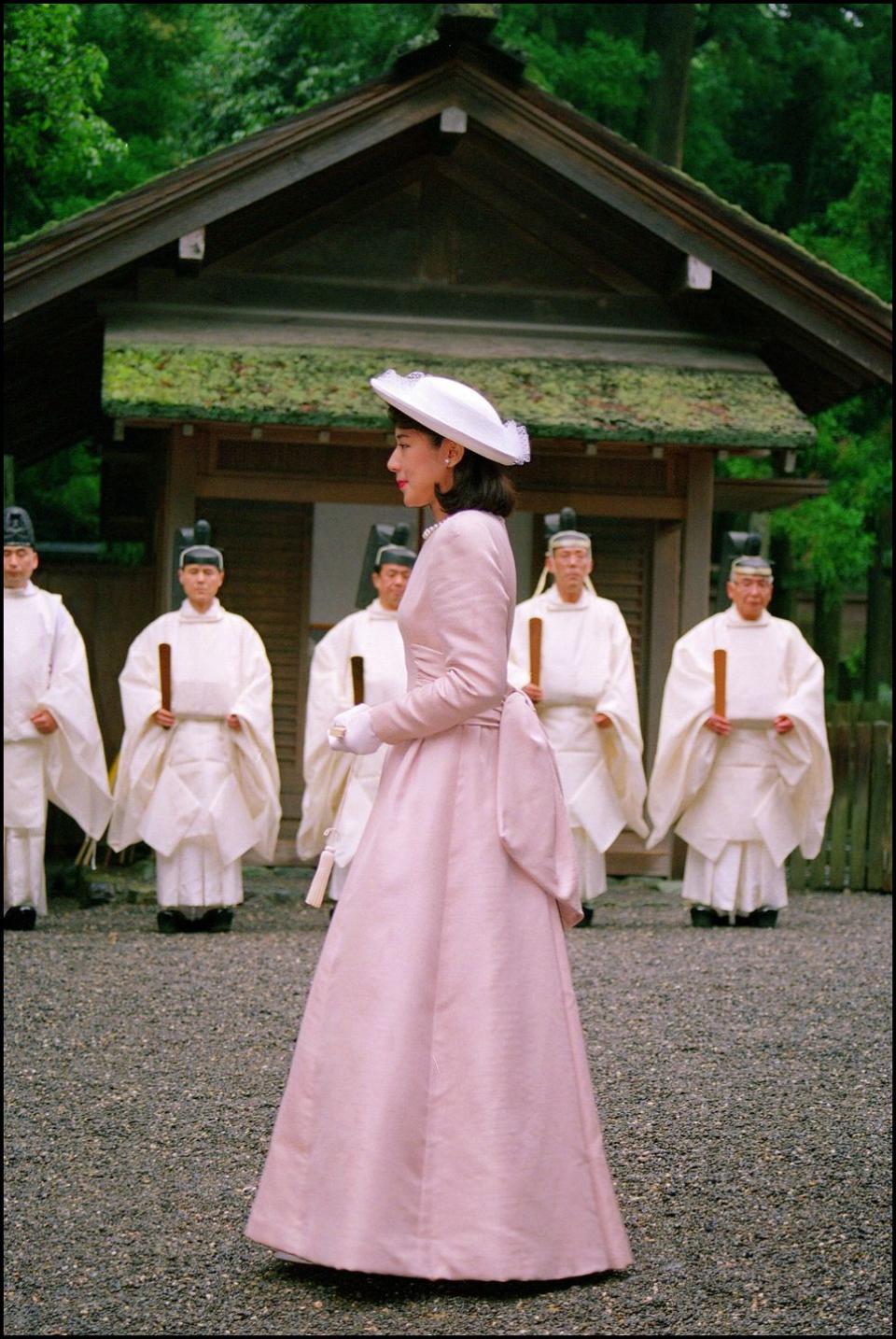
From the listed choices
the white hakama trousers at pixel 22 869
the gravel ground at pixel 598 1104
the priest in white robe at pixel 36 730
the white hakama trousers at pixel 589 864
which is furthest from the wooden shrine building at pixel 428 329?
the gravel ground at pixel 598 1104

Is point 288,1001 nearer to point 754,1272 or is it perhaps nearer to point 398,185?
point 754,1272

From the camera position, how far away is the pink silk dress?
11.4ft

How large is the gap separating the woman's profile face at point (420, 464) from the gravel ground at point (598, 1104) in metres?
1.64

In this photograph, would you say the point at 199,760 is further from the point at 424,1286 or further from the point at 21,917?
the point at 424,1286

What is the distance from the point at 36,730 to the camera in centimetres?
888

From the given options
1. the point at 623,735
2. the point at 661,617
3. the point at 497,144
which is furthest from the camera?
the point at 661,617

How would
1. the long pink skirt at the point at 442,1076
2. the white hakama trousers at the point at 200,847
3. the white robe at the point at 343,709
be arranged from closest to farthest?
the long pink skirt at the point at 442,1076 → the white hakama trousers at the point at 200,847 → the white robe at the point at 343,709

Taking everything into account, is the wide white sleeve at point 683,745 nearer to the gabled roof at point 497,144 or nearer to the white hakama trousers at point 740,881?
the white hakama trousers at point 740,881

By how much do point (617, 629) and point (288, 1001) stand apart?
348 centimetres

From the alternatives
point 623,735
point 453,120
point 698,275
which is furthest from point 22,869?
point 698,275

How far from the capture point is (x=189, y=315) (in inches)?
426

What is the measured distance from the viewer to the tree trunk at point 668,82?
59.4 ft

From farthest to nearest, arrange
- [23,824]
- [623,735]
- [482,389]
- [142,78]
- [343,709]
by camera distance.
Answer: [142,78] < [482,389] < [623,735] < [343,709] < [23,824]

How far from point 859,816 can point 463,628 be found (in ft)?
27.6
